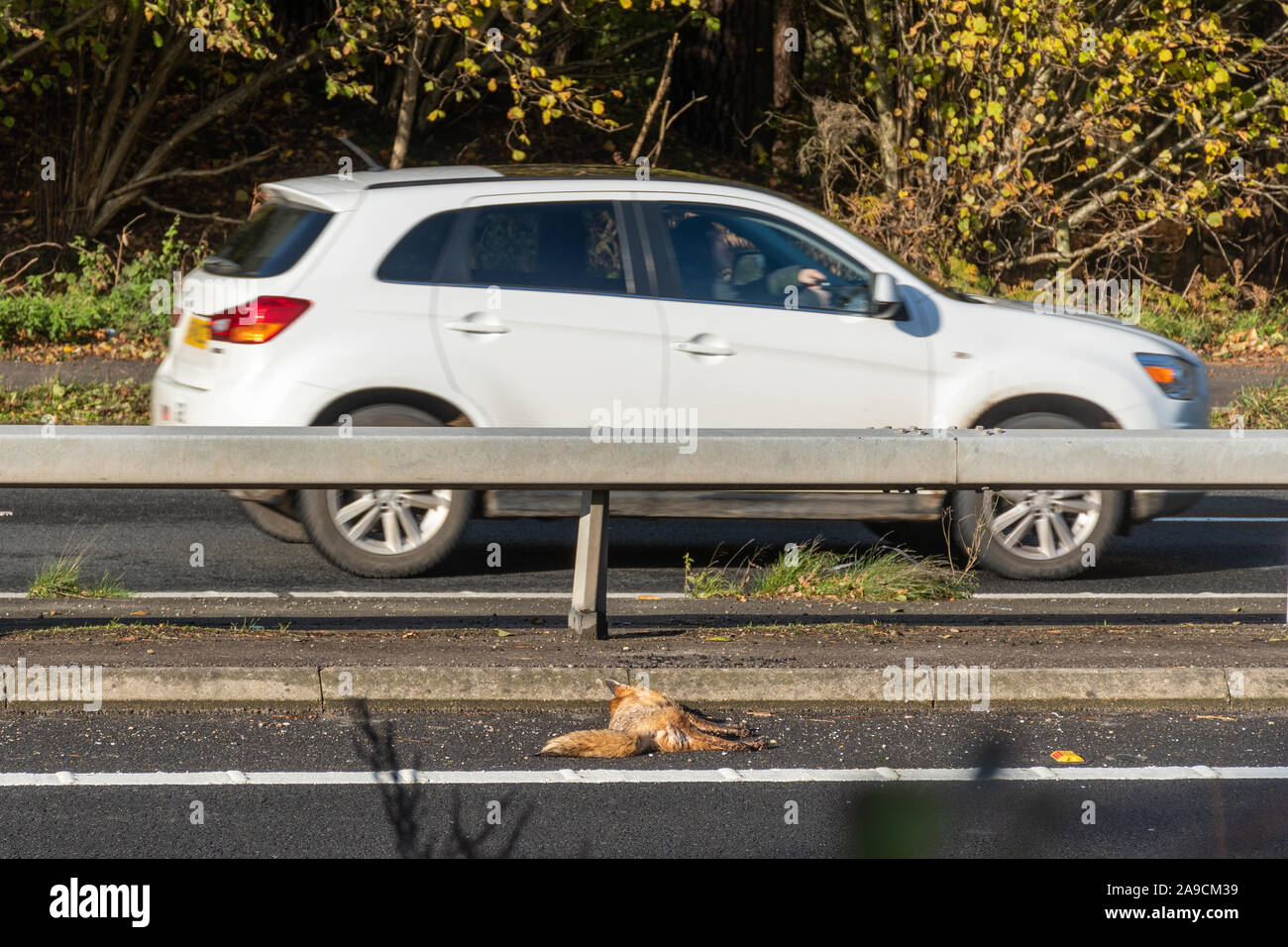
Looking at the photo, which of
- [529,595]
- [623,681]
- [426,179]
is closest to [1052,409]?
[529,595]

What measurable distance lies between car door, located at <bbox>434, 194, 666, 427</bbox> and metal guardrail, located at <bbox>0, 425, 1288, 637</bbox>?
74.7 inches

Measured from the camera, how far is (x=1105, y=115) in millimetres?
15914

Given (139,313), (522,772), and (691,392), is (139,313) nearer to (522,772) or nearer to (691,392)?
(691,392)

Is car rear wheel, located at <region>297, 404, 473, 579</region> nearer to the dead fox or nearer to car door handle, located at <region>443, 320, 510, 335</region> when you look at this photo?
car door handle, located at <region>443, 320, 510, 335</region>

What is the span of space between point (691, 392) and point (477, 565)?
1.48m

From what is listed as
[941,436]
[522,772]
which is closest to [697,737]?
[522,772]

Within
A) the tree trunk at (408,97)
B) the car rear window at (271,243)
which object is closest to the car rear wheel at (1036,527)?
the car rear window at (271,243)

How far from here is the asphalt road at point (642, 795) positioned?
4234mm

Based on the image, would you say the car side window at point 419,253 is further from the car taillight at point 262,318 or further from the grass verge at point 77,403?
the grass verge at point 77,403

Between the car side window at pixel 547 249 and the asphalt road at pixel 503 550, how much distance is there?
145cm

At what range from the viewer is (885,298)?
25.7 feet

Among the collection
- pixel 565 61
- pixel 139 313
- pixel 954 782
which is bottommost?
pixel 954 782

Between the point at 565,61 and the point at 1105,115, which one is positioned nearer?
the point at 1105,115

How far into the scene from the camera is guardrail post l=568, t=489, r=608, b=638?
5.82 m
